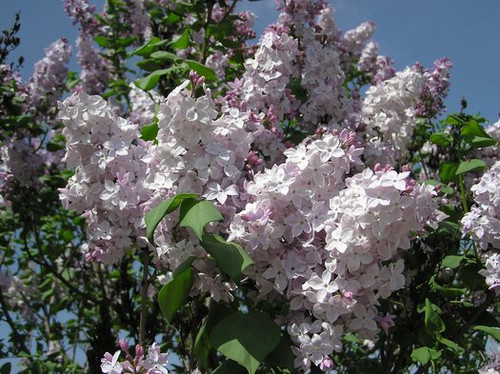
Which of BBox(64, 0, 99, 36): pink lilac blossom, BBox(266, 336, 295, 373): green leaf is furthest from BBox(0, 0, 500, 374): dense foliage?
BBox(64, 0, 99, 36): pink lilac blossom

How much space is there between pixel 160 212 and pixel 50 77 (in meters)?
4.89

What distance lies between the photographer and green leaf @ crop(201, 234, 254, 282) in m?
2.09

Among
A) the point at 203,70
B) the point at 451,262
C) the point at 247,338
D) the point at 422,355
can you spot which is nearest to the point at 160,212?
the point at 247,338

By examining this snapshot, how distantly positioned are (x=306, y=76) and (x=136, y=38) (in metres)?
3.16

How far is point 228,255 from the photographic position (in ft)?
7.06

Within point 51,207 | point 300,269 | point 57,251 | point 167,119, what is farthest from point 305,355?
point 57,251

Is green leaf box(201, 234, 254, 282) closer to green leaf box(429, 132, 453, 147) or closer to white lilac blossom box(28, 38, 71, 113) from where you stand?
Answer: green leaf box(429, 132, 453, 147)

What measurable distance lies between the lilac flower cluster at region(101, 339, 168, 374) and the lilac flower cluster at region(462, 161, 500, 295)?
1.48 meters

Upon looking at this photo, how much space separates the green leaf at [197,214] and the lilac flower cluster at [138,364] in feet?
1.69

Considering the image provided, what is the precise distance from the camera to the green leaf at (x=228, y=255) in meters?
2.09

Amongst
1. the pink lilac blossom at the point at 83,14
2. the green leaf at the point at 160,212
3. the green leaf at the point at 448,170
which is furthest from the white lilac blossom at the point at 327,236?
the pink lilac blossom at the point at 83,14

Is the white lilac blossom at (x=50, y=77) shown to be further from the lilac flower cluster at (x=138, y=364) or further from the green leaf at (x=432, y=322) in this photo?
the green leaf at (x=432, y=322)

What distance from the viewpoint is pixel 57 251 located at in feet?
22.0

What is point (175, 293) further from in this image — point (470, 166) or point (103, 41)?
Result: point (103, 41)
